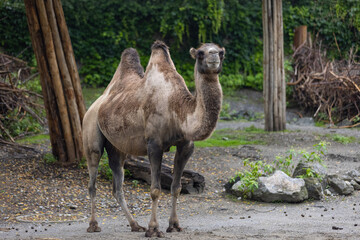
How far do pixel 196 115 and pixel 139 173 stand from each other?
11.5 feet

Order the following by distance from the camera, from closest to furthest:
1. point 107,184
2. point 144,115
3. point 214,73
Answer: point 214,73, point 144,115, point 107,184

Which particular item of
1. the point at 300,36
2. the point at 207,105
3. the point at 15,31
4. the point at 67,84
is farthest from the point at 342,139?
the point at 15,31

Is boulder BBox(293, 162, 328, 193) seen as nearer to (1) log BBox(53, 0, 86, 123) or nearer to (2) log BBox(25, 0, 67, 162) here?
(1) log BBox(53, 0, 86, 123)

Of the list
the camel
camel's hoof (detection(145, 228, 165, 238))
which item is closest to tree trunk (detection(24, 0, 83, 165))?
the camel

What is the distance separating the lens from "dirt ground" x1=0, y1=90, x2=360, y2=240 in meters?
5.92

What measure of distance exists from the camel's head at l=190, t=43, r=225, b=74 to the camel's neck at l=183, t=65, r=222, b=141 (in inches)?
3.1

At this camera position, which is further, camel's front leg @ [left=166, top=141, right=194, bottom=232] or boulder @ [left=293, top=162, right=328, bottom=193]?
boulder @ [left=293, top=162, right=328, bottom=193]

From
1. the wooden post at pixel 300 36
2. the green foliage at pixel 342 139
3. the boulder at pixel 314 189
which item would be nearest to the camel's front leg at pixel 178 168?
the boulder at pixel 314 189

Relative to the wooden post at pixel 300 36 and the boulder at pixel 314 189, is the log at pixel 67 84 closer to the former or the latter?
the boulder at pixel 314 189

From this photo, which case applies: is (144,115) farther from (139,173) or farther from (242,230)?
(139,173)

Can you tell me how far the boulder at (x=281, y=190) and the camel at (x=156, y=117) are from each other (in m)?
2.15

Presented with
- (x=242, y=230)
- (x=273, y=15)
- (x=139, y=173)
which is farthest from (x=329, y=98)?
(x=242, y=230)

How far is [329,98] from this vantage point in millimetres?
15422

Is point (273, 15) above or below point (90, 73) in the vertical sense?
above
